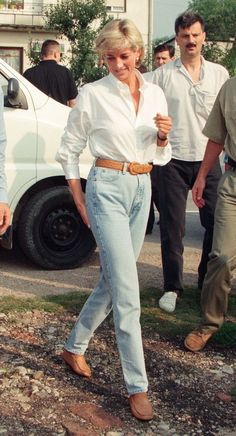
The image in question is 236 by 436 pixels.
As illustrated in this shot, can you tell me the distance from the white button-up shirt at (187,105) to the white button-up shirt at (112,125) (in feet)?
5.73

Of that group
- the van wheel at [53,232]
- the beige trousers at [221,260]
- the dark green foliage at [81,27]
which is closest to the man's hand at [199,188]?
the beige trousers at [221,260]

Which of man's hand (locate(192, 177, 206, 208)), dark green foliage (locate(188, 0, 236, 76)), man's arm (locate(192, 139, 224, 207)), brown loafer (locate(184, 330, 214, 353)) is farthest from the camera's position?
dark green foliage (locate(188, 0, 236, 76))

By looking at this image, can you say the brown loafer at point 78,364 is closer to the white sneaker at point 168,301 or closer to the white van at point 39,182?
the white sneaker at point 168,301

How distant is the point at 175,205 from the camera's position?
19.5ft

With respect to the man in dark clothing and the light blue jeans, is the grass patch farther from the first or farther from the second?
the man in dark clothing

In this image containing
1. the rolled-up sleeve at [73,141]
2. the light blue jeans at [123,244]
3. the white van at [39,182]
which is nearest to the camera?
the light blue jeans at [123,244]

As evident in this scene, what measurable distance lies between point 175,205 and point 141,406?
91.6 inches

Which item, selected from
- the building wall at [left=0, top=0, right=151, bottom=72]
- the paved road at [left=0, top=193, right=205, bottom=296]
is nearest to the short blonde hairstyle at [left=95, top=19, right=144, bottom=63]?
the paved road at [left=0, top=193, right=205, bottom=296]

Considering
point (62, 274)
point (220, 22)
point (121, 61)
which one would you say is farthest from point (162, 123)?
point (220, 22)

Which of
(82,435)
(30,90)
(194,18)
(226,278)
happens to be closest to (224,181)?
(226,278)

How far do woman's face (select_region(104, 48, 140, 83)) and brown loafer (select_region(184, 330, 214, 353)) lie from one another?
70.4 inches

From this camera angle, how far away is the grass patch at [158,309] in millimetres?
5215

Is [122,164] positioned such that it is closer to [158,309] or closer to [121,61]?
[121,61]

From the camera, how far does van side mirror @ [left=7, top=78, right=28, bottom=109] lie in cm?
648
